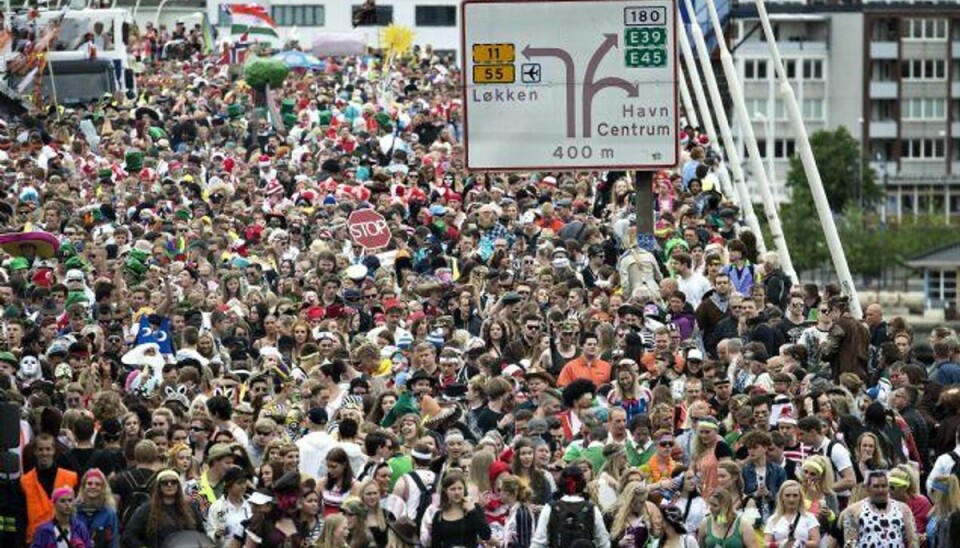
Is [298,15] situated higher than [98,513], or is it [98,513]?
[298,15]

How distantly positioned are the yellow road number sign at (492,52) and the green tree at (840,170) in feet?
350

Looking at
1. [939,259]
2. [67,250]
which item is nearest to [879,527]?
[67,250]

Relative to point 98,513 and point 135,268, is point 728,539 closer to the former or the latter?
point 98,513

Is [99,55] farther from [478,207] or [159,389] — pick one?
[159,389]

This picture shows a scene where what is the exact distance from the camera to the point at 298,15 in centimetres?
12569

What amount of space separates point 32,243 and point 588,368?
28.4 ft

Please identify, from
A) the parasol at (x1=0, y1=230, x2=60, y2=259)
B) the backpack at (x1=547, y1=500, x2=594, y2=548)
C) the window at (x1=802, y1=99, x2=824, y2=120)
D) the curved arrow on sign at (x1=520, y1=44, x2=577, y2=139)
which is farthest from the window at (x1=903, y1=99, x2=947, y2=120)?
the backpack at (x1=547, y1=500, x2=594, y2=548)

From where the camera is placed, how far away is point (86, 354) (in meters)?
27.7

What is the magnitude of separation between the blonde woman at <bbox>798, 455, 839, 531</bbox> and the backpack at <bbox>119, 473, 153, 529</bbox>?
412cm

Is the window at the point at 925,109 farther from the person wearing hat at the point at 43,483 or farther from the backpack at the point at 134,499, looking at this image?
the backpack at the point at 134,499

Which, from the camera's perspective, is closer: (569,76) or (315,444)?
(315,444)

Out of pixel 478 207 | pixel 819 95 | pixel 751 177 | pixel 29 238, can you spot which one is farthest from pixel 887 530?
pixel 819 95

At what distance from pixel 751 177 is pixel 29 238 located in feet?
316

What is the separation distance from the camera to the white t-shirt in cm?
2236
